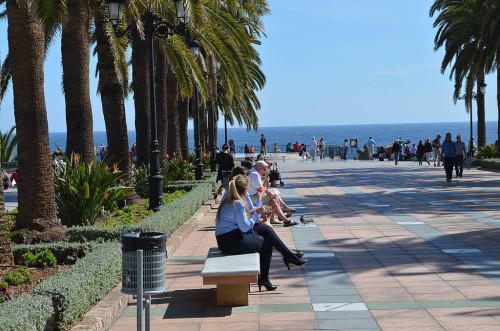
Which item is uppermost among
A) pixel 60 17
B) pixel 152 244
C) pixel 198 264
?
pixel 60 17

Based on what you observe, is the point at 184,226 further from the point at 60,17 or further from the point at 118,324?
the point at 118,324

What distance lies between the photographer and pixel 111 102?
17.3 metres

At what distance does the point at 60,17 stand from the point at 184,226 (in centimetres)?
418

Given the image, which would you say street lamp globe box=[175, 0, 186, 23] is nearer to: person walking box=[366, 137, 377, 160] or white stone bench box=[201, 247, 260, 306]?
white stone bench box=[201, 247, 260, 306]

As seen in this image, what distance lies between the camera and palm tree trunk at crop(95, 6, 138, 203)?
17234mm

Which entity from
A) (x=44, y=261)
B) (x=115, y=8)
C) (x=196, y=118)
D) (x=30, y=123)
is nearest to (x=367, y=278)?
(x=44, y=261)

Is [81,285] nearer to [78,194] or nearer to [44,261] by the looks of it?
[44,261]

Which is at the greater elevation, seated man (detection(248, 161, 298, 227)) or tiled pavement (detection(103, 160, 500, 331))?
seated man (detection(248, 161, 298, 227))

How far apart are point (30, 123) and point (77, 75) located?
13.0ft

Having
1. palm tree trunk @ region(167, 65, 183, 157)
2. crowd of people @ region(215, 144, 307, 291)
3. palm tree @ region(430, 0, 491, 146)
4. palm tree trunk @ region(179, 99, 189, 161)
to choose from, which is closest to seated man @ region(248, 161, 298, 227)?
crowd of people @ region(215, 144, 307, 291)

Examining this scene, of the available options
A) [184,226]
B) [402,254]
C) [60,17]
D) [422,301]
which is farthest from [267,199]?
[422,301]

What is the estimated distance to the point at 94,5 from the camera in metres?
16.4

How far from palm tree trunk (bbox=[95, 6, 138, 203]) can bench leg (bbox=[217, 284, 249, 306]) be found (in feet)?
30.1

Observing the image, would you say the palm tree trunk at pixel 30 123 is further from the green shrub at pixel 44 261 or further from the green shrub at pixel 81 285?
the green shrub at pixel 81 285
